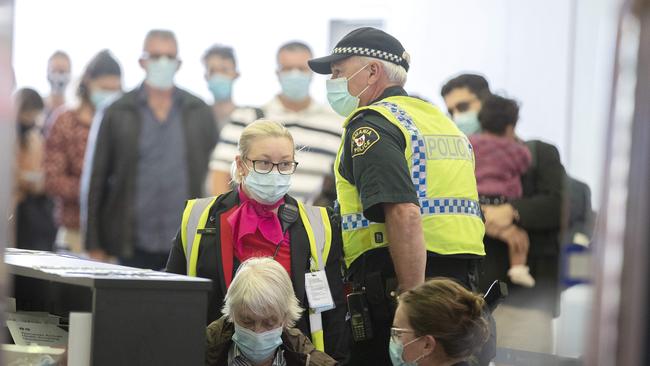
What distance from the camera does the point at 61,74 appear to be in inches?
360

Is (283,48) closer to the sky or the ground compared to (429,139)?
closer to the sky

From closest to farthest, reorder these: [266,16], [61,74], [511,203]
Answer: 1. [511,203]
2. [266,16]
3. [61,74]

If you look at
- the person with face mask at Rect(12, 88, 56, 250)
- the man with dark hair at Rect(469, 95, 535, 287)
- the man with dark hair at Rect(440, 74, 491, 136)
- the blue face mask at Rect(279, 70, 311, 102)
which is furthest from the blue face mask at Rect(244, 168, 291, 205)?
the person with face mask at Rect(12, 88, 56, 250)

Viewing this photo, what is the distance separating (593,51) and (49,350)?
1671 mm

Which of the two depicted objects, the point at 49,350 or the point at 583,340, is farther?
the point at 49,350

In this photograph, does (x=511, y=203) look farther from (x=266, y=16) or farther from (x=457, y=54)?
(x=266, y=16)

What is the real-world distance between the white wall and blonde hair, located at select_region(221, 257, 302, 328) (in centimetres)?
329

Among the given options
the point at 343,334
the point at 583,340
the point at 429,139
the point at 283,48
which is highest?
the point at 283,48

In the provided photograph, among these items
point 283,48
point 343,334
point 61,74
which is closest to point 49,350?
point 343,334

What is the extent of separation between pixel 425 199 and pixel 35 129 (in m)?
4.31

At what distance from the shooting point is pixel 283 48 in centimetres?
778

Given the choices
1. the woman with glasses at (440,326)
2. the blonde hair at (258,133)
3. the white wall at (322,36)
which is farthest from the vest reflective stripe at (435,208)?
the white wall at (322,36)

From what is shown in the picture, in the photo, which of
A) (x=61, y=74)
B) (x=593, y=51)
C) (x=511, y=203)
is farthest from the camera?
(x=61, y=74)

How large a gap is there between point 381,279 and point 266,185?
483 millimetres
